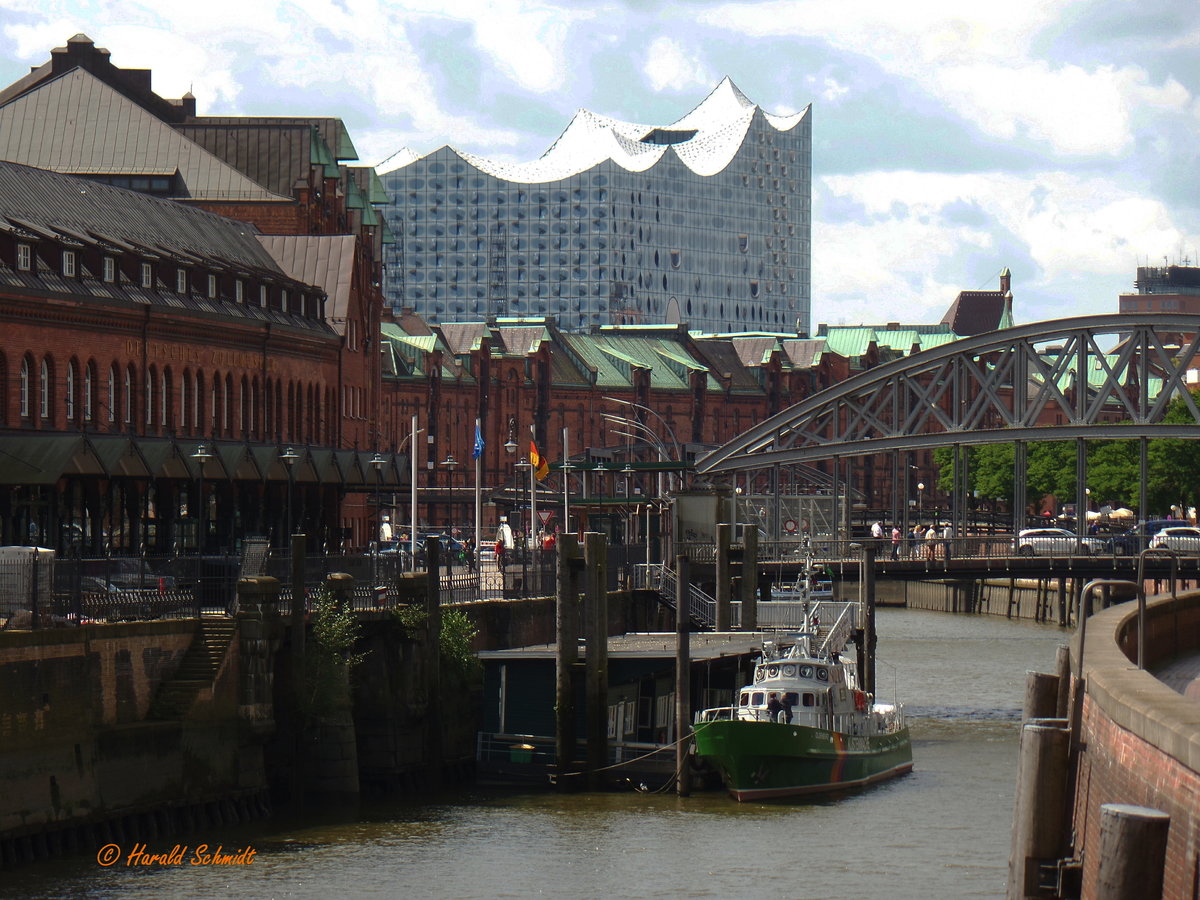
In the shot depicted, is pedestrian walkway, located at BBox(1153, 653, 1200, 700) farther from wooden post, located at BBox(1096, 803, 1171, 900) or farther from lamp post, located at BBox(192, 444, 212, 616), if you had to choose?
lamp post, located at BBox(192, 444, 212, 616)

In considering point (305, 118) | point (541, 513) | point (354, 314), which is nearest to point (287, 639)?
point (354, 314)

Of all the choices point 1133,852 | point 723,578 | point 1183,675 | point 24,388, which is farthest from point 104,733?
point 723,578

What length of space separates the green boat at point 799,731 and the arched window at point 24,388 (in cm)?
2324

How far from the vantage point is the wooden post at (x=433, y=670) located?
48688mm

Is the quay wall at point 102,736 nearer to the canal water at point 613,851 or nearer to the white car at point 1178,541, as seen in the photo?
the canal water at point 613,851

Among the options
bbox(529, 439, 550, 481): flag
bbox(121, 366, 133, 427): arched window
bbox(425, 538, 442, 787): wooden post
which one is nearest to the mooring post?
bbox(425, 538, 442, 787): wooden post

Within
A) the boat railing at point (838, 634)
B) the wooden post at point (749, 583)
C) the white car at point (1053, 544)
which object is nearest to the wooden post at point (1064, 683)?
the boat railing at point (838, 634)

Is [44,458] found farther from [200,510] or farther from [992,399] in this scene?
[992,399]

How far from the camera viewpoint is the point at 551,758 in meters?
50.0

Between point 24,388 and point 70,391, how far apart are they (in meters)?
2.77

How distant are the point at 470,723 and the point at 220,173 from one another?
165 ft

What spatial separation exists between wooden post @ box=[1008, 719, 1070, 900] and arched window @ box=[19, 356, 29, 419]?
49.1m

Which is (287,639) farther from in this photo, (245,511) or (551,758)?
(245,511)

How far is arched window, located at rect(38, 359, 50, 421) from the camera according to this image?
216 ft
